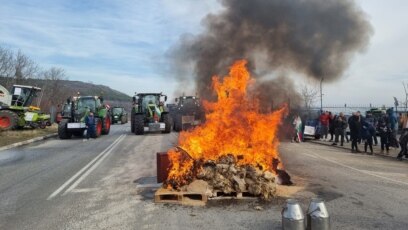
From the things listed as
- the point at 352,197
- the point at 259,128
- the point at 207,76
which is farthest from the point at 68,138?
the point at 352,197

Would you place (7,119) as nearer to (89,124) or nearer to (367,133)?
(89,124)

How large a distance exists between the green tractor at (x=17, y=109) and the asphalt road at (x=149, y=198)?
13.9m

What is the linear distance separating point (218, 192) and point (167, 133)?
59.9 ft

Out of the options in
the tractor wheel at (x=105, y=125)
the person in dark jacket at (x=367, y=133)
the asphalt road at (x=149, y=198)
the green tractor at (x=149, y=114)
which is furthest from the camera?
the green tractor at (x=149, y=114)

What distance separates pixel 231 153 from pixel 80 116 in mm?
16571

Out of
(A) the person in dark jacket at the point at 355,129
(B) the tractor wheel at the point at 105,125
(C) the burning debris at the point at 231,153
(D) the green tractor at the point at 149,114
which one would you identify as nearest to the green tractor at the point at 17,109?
(B) the tractor wheel at the point at 105,125

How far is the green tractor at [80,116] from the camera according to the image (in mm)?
22828

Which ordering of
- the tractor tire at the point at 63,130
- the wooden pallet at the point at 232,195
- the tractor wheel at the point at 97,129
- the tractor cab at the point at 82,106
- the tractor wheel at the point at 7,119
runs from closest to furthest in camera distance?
A: the wooden pallet at the point at 232,195, the tractor wheel at the point at 97,129, the tractor tire at the point at 63,130, the tractor cab at the point at 82,106, the tractor wheel at the point at 7,119

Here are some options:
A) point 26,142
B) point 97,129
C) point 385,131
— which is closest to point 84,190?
point 385,131

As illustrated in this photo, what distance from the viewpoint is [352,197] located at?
7781mm

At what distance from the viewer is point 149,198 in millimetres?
7746

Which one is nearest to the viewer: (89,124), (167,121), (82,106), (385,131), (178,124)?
(385,131)

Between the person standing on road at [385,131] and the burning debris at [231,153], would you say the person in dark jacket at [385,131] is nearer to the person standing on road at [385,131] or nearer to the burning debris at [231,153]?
the person standing on road at [385,131]

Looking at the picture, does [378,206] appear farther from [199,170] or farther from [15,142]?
[15,142]
